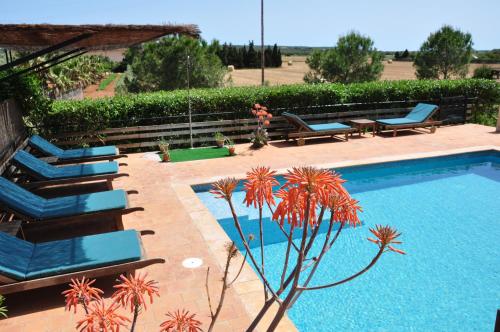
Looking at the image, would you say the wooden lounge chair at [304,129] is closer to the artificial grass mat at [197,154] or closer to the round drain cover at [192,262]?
the artificial grass mat at [197,154]

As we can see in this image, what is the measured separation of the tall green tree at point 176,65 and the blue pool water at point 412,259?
1311 cm

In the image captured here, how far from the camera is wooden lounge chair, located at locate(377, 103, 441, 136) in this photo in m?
14.2

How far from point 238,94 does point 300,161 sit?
3563 mm

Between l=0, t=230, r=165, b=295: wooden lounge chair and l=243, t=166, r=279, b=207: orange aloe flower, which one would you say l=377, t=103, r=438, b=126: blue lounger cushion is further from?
l=243, t=166, r=279, b=207: orange aloe flower

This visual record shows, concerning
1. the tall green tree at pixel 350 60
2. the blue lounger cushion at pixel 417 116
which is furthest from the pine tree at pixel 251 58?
the blue lounger cushion at pixel 417 116

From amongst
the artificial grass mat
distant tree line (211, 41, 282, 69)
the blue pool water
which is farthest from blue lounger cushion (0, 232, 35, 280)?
distant tree line (211, 41, 282, 69)

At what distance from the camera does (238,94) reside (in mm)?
13102

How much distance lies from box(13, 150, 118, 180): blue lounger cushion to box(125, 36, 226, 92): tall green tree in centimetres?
1365

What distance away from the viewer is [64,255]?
15.9 ft

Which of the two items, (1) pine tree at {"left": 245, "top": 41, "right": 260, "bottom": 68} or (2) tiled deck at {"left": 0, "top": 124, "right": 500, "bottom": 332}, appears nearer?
(2) tiled deck at {"left": 0, "top": 124, "right": 500, "bottom": 332}

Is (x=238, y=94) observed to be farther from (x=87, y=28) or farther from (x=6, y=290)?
(x=6, y=290)

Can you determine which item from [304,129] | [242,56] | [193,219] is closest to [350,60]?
[304,129]

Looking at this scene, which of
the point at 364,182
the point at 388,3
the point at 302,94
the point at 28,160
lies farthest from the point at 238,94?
the point at 388,3

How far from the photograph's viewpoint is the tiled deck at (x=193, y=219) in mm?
4516
